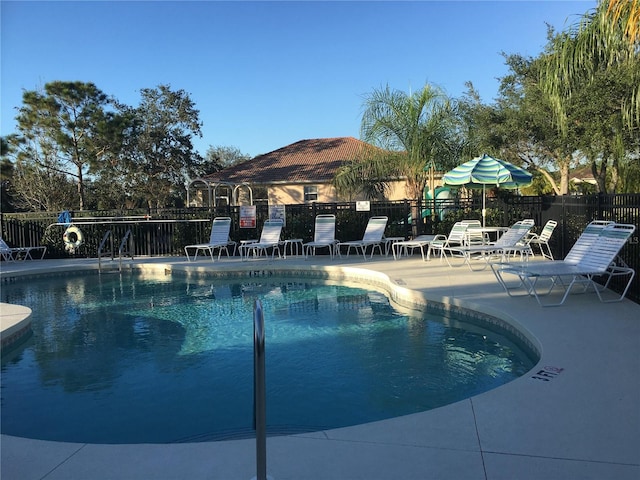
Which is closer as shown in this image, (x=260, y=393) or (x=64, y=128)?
(x=260, y=393)

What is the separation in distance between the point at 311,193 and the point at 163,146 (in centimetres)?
993

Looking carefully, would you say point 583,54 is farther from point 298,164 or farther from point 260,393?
point 298,164

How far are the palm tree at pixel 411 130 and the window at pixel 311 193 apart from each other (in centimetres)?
870

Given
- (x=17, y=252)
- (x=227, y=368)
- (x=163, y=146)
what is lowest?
(x=227, y=368)

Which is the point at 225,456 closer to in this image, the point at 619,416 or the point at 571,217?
the point at 619,416

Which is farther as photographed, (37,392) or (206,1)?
(206,1)

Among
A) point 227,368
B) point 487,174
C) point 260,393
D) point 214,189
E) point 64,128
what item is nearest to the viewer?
point 260,393

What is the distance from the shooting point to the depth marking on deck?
3.70 m

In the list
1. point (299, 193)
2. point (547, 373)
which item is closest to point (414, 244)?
point (547, 373)

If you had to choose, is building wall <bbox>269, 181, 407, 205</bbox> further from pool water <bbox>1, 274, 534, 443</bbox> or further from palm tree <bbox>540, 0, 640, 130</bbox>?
pool water <bbox>1, 274, 534, 443</bbox>

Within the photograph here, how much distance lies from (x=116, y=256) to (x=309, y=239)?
576cm

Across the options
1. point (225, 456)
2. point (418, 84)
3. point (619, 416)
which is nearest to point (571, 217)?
point (418, 84)

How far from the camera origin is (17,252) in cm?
1502

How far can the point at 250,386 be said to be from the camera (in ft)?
15.0
